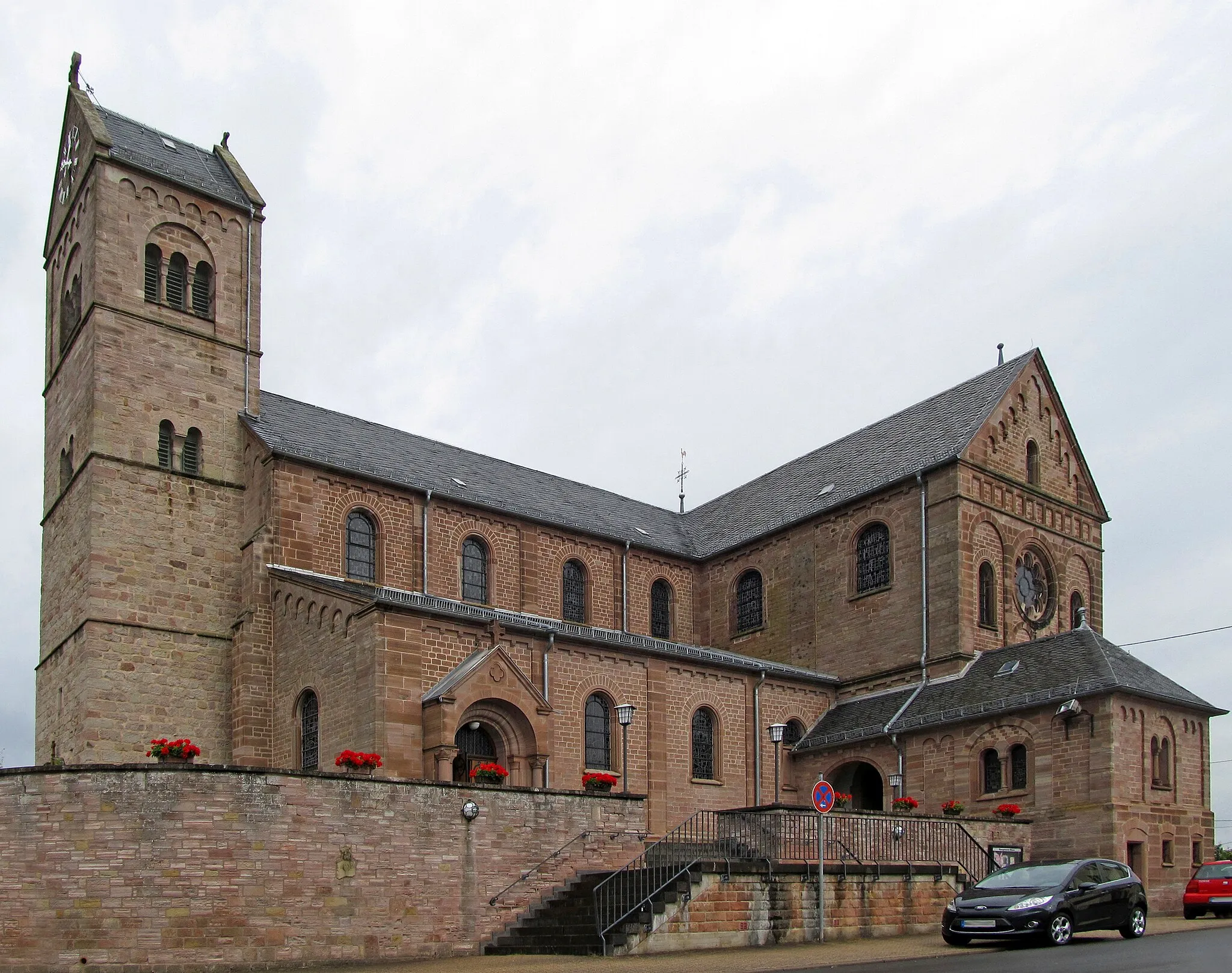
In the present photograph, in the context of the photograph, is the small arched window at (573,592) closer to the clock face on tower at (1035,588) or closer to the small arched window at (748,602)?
the small arched window at (748,602)

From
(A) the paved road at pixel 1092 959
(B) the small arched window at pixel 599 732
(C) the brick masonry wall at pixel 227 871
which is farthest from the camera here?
(B) the small arched window at pixel 599 732

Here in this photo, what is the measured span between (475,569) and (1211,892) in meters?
21.8

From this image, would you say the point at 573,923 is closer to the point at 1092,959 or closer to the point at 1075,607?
the point at 1092,959

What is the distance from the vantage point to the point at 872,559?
141 ft

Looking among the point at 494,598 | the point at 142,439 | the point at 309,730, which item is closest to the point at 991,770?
the point at 494,598

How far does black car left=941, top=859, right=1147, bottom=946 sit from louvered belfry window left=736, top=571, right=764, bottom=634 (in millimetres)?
22495

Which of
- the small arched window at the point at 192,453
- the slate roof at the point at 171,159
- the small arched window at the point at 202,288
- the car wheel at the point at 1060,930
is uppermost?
the slate roof at the point at 171,159

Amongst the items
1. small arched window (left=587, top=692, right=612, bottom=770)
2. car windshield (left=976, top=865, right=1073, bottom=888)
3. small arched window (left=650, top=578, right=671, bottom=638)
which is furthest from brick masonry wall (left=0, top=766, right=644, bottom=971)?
small arched window (left=650, top=578, right=671, bottom=638)

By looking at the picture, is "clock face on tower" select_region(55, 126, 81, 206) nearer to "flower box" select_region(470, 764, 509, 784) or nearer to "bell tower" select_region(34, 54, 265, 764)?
"bell tower" select_region(34, 54, 265, 764)

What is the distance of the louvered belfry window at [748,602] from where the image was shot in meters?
46.8

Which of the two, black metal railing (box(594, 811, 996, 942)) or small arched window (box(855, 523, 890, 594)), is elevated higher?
small arched window (box(855, 523, 890, 594))

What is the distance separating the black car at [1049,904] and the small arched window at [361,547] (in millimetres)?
20360

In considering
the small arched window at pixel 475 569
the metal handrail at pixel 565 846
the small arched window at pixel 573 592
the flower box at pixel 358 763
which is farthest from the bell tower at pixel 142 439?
the metal handrail at pixel 565 846

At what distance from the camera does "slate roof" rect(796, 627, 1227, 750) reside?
34.4 m
